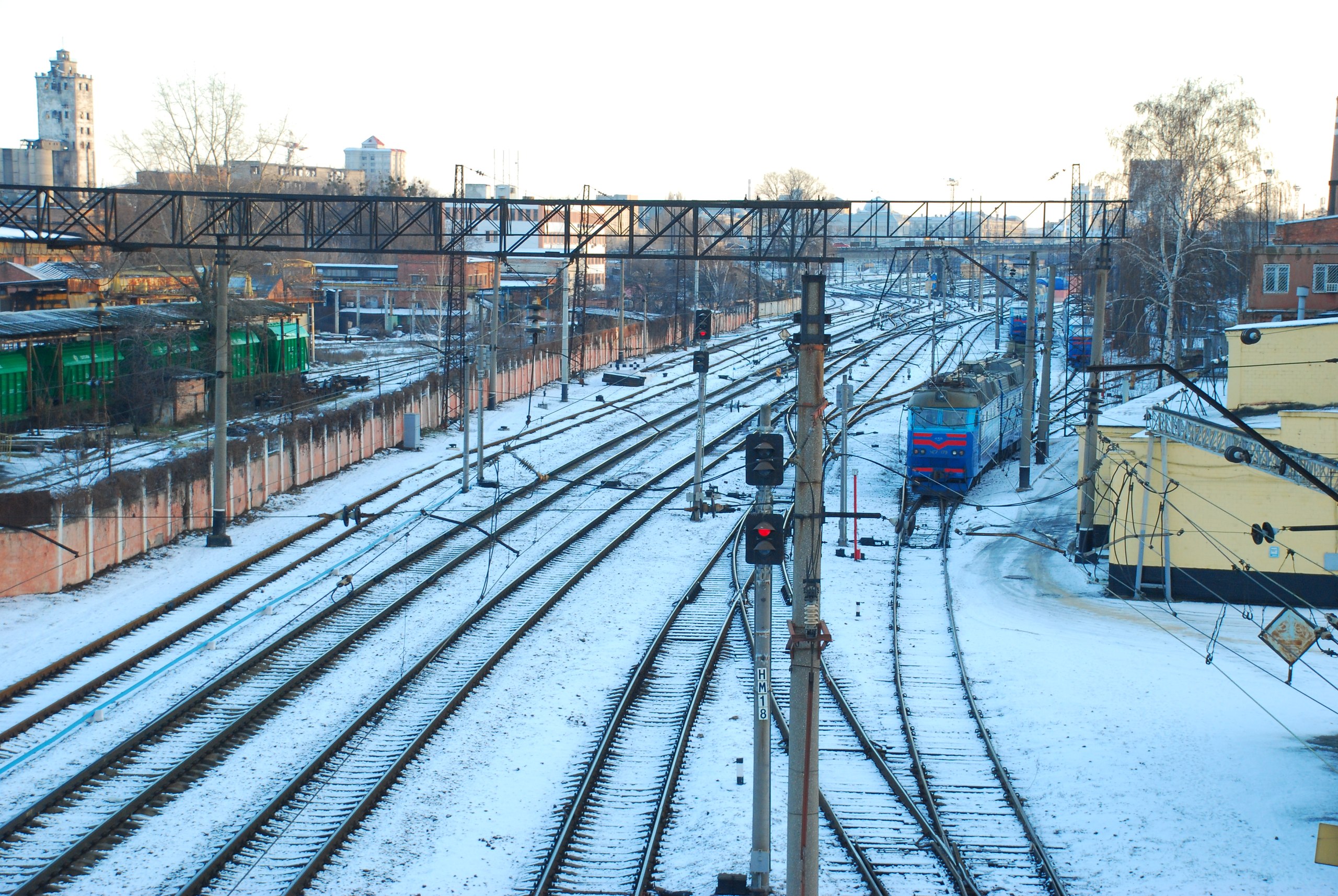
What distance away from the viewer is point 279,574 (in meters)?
19.2

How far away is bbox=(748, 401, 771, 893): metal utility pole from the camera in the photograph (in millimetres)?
9578

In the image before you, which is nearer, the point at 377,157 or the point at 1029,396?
the point at 1029,396

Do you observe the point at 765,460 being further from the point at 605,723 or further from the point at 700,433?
the point at 700,433

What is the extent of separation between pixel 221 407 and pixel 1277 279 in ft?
109

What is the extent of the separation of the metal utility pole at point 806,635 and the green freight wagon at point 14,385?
2908 cm

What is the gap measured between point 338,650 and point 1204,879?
35.6ft

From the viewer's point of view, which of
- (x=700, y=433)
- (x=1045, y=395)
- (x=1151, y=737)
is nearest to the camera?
(x=1151, y=737)

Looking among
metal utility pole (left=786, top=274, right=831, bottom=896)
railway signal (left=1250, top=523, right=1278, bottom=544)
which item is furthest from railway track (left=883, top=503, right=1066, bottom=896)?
railway signal (left=1250, top=523, right=1278, bottom=544)

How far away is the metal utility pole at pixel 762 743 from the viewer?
958 cm

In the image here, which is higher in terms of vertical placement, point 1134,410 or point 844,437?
point 1134,410

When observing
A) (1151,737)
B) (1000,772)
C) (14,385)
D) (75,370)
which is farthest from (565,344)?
(1000,772)

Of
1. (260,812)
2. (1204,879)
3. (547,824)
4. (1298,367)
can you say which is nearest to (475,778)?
(547,824)

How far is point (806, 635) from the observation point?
337 inches

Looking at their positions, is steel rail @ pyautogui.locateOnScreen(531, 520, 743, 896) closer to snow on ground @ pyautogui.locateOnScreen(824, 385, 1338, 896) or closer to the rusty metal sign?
snow on ground @ pyautogui.locateOnScreen(824, 385, 1338, 896)
